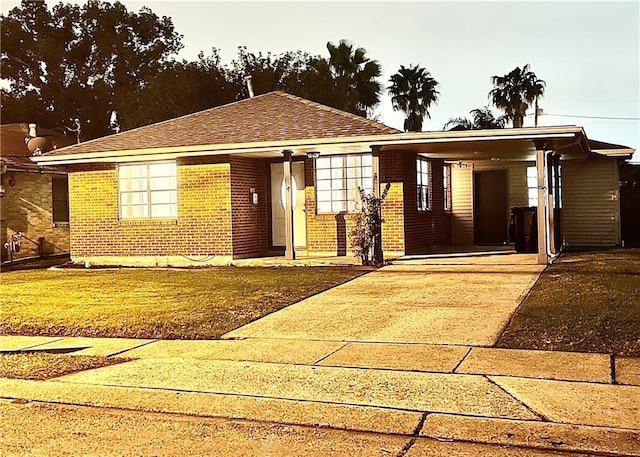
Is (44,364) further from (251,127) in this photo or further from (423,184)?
(423,184)

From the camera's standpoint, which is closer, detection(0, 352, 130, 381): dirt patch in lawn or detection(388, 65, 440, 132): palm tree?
detection(0, 352, 130, 381): dirt patch in lawn

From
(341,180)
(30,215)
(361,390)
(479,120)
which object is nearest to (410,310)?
(361,390)

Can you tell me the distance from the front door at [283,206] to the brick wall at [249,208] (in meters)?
0.20

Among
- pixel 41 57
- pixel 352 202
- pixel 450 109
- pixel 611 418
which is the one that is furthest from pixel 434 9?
pixel 41 57

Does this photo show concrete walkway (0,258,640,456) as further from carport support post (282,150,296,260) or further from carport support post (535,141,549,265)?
carport support post (282,150,296,260)

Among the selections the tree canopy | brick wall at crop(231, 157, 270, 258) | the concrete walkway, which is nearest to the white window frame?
brick wall at crop(231, 157, 270, 258)

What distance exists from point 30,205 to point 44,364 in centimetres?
1531

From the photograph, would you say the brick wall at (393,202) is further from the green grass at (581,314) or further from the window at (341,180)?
the green grass at (581,314)

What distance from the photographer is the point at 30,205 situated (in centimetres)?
2183

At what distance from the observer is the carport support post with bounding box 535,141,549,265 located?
48.1 feet

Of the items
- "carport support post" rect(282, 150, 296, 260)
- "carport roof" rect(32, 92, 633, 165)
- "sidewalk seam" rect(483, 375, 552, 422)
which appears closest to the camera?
"sidewalk seam" rect(483, 375, 552, 422)

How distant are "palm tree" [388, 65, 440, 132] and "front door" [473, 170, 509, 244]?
49.9ft

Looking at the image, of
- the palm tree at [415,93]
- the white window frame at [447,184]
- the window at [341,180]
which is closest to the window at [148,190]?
the window at [341,180]

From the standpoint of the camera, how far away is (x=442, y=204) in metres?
20.3
